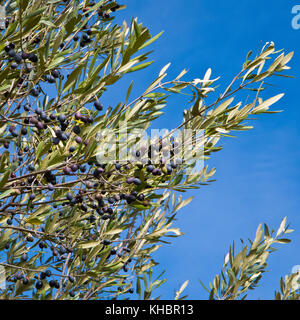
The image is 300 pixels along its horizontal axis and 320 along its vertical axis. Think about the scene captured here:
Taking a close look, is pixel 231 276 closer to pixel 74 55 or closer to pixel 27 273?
pixel 27 273

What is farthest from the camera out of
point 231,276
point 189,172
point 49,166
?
point 231,276

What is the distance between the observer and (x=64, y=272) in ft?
15.5

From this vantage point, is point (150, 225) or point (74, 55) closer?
point (74, 55)

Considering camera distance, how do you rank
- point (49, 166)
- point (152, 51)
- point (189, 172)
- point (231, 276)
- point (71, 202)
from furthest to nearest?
point (231, 276) → point (189, 172) → point (71, 202) → point (49, 166) → point (152, 51)

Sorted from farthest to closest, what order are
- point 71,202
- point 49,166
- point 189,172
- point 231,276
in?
point 231,276
point 189,172
point 71,202
point 49,166

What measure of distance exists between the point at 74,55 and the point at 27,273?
234cm
